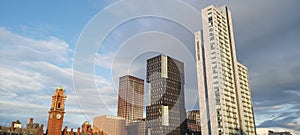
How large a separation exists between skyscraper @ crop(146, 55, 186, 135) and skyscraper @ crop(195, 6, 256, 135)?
4142cm

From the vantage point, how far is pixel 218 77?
3142 inches

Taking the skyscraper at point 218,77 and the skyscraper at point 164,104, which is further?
the skyscraper at point 164,104

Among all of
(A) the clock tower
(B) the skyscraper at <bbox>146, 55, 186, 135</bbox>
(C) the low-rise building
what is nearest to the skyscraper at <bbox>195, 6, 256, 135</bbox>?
(B) the skyscraper at <bbox>146, 55, 186, 135</bbox>

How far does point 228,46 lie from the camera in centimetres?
9306

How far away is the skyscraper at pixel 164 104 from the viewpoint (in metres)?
133

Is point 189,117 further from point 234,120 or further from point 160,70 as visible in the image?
point 234,120

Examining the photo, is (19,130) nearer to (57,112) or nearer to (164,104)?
(57,112)

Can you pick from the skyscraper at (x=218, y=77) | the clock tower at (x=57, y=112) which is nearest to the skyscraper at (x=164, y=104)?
the skyscraper at (x=218, y=77)

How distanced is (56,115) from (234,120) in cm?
6433

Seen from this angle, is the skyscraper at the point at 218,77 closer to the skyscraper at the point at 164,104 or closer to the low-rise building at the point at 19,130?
the skyscraper at the point at 164,104

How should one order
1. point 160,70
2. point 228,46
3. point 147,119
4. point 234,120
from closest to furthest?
point 234,120 < point 228,46 < point 160,70 < point 147,119

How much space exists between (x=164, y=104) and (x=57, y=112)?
7374 centimetres

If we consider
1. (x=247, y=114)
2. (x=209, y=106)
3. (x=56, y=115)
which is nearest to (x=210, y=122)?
(x=209, y=106)

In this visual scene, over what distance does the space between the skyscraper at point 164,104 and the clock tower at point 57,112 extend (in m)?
56.5
